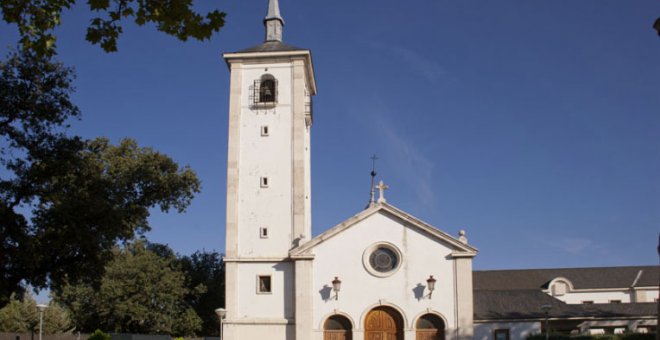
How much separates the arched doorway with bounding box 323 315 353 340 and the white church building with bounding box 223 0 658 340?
0.16ft

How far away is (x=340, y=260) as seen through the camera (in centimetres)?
3362

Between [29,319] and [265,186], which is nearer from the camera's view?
[265,186]

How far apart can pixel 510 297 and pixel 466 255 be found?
448 cm

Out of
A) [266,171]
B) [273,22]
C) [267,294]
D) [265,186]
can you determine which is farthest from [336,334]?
[273,22]

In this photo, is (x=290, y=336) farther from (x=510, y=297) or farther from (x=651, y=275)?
(x=651, y=275)

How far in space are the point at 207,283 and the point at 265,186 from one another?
71.7 feet

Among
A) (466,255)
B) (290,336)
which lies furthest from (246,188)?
(466,255)

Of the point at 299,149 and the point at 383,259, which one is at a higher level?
the point at 299,149

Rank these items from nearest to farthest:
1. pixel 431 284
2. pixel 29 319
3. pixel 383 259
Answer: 1. pixel 431 284
2. pixel 383 259
3. pixel 29 319

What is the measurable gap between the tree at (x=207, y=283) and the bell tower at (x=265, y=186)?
63.0 feet

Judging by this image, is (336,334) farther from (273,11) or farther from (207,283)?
(207,283)

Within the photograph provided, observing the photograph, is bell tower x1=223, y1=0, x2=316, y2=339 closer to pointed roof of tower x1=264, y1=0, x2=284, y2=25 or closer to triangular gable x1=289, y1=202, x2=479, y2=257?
triangular gable x1=289, y1=202, x2=479, y2=257

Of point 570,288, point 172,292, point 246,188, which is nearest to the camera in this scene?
point 246,188

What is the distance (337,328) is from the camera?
109 feet
